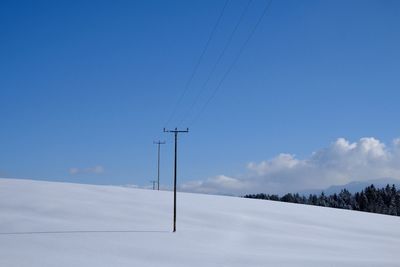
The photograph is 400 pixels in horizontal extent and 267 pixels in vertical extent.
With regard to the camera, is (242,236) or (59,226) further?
(242,236)

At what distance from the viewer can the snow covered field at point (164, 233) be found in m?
23.8

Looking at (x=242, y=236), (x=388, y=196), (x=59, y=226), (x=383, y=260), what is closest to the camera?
(x=383, y=260)

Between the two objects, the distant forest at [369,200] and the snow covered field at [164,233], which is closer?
the snow covered field at [164,233]

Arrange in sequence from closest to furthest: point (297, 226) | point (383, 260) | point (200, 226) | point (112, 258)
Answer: point (112, 258) < point (383, 260) < point (200, 226) < point (297, 226)

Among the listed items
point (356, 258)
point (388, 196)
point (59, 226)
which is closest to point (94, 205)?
point (59, 226)

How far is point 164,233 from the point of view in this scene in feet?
106

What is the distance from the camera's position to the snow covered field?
23.8 metres

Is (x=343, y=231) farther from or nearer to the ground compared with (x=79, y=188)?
nearer to the ground

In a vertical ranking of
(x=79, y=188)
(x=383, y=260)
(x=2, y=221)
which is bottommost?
(x=383, y=260)

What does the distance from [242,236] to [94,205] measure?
1483 centimetres

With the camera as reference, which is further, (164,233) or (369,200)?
(369,200)

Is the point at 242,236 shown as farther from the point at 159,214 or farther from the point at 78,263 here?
the point at 78,263

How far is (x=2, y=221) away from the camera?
32.1 m

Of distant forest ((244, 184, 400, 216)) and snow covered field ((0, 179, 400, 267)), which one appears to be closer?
snow covered field ((0, 179, 400, 267))
